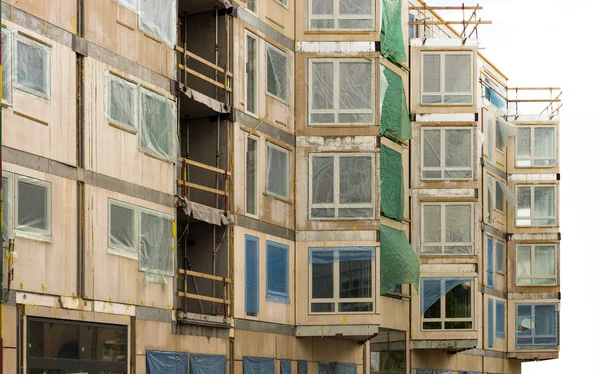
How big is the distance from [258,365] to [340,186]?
655cm

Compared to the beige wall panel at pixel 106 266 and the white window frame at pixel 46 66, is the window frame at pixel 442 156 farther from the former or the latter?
the white window frame at pixel 46 66

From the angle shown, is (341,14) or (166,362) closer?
(166,362)

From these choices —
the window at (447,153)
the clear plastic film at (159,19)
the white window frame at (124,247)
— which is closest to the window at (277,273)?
the white window frame at (124,247)

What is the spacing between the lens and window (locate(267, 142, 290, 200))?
127 feet

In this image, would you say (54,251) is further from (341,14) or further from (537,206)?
(537,206)

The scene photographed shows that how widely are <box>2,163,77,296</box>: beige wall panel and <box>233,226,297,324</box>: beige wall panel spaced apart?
879cm

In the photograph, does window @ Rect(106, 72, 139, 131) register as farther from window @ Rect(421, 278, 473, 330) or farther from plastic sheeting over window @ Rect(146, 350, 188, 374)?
window @ Rect(421, 278, 473, 330)

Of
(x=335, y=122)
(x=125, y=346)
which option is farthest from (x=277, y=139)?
(x=125, y=346)

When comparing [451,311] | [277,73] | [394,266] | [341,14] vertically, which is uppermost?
[341,14]

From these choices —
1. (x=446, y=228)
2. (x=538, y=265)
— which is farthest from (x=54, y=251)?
(x=538, y=265)

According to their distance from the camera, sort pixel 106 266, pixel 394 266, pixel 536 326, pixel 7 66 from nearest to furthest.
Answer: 1. pixel 7 66
2. pixel 106 266
3. pixel 394 266
4. pixel 536 326

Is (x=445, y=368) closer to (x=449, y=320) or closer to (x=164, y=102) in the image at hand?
(x=449, y=320)

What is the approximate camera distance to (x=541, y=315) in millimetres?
64688

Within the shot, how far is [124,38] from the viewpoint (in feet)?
101
